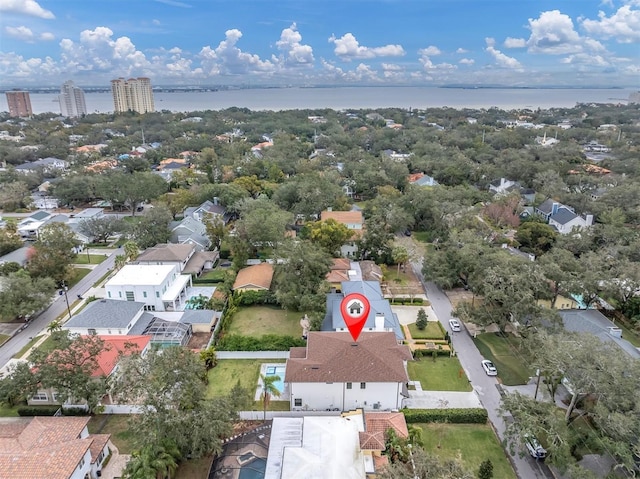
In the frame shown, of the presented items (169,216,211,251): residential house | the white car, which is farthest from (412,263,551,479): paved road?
(169,216,211,251): residential house

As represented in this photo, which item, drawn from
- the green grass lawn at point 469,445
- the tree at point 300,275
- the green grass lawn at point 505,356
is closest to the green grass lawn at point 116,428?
the tree at point 300,275

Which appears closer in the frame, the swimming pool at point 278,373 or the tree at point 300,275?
the swimming pool at point 278,373

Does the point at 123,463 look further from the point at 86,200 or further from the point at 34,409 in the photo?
the point at 86,200

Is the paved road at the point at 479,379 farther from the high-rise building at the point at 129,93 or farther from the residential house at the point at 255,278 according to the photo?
the high-rise building at the point at 129,93

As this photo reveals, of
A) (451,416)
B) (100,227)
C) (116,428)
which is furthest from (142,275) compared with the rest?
(451,416)

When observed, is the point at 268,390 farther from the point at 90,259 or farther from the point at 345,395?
the point at 90,259

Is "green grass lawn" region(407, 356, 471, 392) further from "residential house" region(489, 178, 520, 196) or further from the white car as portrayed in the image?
"residential house" region(489, 178, 520, 196)

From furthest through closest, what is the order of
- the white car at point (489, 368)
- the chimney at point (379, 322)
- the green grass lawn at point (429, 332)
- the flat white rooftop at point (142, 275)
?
the flat white rooftop at point (142, 275) → the green grass lawn at point (429, 332) → the chimney at point (379, 322) → the white car at point (489, 368)
